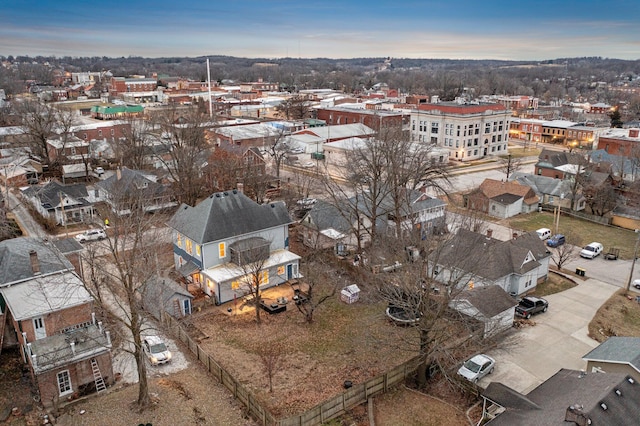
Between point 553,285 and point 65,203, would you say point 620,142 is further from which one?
point 65,203

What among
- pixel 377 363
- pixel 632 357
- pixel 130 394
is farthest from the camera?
pixel 377 363

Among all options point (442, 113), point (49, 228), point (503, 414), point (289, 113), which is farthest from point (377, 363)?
point (289, 113)

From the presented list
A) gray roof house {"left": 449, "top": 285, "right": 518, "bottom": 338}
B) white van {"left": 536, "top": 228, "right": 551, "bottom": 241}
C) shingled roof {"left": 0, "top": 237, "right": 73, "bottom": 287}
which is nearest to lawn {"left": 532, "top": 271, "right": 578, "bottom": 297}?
gray roof house {"left": 449, "top": 285, "right": 518, "bottom": 338}

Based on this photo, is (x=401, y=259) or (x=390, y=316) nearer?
(x=401, y=259)

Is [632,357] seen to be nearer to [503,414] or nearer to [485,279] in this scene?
[503,414]

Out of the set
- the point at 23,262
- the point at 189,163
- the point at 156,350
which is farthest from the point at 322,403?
the point at 189,163

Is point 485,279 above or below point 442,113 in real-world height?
below

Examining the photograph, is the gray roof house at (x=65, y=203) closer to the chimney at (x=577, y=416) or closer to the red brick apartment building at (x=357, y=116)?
the chimney at (x=577, y=416)

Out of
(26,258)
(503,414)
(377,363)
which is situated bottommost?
(377,363)
